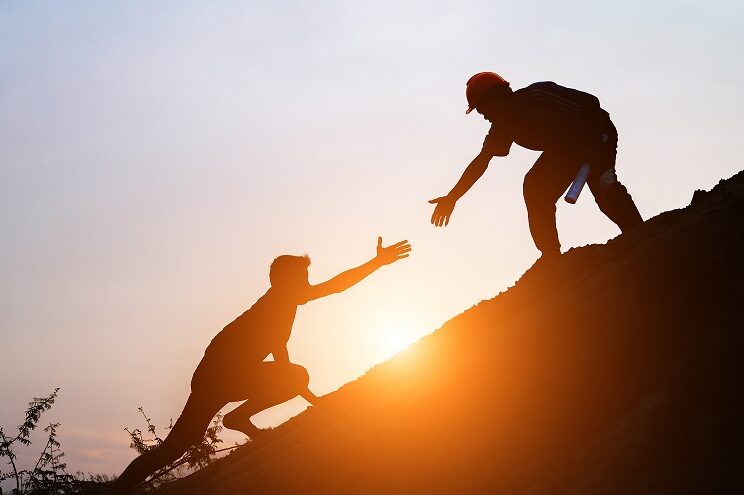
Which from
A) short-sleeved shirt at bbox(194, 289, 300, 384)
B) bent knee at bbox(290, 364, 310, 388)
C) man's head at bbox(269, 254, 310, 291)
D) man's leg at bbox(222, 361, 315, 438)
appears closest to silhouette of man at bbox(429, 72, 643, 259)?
man's head at bbox(269, 254, 310, 291)

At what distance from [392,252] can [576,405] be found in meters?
2.31

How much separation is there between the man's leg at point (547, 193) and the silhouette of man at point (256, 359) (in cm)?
133

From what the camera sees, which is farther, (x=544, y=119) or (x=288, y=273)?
(x=544, y=119)

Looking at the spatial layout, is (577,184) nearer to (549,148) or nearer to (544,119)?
(549,148)

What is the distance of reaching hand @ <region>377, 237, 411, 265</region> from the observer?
21.8ft

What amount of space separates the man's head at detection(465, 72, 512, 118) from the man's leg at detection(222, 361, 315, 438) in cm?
290

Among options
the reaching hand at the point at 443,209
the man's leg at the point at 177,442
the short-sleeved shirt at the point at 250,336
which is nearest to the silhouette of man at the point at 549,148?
the reaching hand at the point at 443,209

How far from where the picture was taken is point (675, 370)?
4.79 meters

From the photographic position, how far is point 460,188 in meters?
7.23

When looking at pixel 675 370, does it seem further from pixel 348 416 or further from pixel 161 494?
pixel 161 494

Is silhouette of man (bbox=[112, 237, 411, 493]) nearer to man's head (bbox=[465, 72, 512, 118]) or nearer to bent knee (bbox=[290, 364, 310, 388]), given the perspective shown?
bent knee (bbox=[290, 364, 310, 388])

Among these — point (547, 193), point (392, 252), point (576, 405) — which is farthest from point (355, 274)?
point (576, 405)

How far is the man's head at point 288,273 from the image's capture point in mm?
6488

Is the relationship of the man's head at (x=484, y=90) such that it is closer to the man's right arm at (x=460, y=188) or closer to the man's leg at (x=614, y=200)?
the man's right arm at (x=460, y=188)
